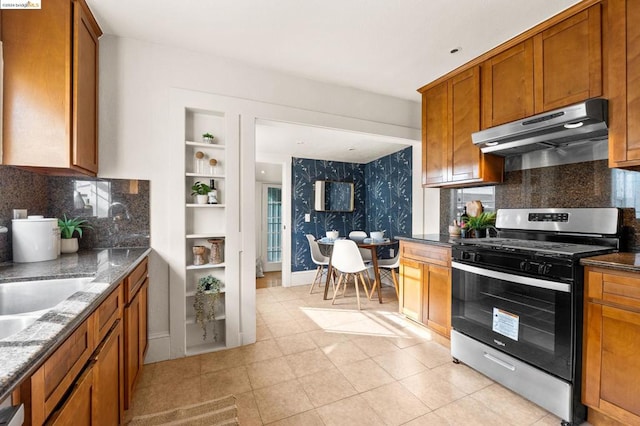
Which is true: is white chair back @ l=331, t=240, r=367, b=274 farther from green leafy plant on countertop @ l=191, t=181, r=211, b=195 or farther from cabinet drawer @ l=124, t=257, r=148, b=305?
cabinet drawer @ l=124, t=257, r=148, b=305

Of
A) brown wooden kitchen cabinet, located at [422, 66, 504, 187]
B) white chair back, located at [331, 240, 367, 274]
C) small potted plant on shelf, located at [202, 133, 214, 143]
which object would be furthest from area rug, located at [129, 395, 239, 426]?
brown wooden kitchen cabinet, located at [422, 66, 504, 187]

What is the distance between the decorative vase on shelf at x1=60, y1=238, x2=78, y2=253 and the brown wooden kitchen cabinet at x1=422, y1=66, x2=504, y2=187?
3.04m

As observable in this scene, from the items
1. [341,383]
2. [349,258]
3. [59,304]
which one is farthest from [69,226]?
[349,258]

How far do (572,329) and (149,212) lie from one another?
113 inches

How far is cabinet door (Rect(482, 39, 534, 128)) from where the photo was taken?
2061mm

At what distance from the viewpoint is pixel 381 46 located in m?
2.21

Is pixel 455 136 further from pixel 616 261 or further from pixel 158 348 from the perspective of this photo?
pixel 158 348

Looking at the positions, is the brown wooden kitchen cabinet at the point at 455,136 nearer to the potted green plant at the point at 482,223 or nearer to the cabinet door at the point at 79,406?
the potted green plant at the point at 482,223

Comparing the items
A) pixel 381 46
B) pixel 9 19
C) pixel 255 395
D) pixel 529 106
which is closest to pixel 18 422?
pixel 255 395

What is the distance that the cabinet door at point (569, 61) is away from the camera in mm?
1734

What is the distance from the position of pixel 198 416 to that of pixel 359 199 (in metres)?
4.20

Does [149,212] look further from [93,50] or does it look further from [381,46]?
[381,46]

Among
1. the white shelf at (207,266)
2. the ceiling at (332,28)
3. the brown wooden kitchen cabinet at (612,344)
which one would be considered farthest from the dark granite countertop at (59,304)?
the brown wooden kitchen cabinet at (612,344)

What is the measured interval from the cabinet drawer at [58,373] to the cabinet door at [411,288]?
7.99 feet
